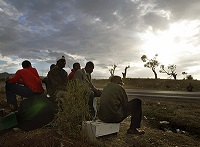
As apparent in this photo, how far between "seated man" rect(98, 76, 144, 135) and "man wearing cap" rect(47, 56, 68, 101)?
1.54 meters

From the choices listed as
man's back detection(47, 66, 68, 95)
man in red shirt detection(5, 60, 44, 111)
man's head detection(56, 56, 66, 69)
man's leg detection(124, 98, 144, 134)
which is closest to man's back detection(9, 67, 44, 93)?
man in red shirt detection(5, 60, 44, 111)

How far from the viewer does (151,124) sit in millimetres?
8680

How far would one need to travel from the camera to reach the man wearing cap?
702 cm

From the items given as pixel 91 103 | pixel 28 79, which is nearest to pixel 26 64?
pixel 28 79

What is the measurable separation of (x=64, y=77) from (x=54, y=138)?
7.79ft

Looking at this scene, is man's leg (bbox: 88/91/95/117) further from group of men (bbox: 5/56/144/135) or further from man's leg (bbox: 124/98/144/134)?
man's leg (bbox: 124/98/144/134)

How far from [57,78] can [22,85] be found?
1.02 meters

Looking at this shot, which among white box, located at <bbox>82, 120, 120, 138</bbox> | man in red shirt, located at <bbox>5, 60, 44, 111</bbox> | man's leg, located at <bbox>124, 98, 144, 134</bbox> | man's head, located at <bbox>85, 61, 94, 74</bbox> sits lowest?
white box, located at <bbox>82, 120, 120, 138</bbox>

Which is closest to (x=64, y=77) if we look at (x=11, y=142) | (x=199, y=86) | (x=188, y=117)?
(x=11, y=142)

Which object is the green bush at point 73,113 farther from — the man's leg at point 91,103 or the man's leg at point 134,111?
the man's leg at point 134,111

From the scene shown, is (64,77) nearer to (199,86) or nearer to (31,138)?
(31,138)

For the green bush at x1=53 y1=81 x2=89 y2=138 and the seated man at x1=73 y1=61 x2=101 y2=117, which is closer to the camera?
the green bush at x1=53 y1=81 x2=89 y2=138

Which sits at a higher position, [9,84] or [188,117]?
[9,84]

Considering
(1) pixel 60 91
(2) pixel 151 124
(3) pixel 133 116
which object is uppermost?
(1) pixel 60 91
